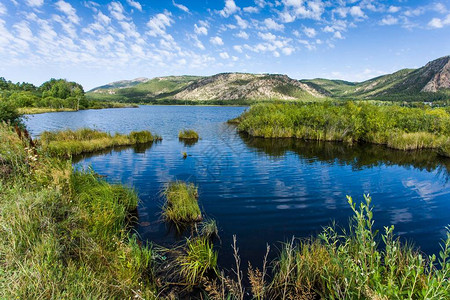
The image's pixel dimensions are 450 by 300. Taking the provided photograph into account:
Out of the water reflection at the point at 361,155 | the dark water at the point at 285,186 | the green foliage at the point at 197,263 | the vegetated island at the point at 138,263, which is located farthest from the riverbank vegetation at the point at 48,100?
the green foliage at the point at 197,263

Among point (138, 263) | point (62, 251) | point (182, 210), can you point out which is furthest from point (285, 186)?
point (62, 251)

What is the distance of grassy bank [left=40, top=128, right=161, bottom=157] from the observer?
24.6 meters

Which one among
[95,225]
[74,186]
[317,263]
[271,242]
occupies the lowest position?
[271,242]

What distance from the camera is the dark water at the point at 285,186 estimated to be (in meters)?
10.4

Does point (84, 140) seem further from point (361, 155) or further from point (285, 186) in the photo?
point (361, 155)

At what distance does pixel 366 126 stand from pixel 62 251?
37.5 meters

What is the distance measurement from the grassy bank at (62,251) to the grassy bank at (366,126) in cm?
3268

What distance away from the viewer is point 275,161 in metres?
23.2

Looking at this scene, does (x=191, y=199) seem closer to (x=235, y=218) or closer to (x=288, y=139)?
(x=235, y=218)

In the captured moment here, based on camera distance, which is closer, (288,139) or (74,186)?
(74,186)

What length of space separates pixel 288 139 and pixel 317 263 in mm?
31850

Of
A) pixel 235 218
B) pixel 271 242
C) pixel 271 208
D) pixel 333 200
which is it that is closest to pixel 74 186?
pixel 235 218

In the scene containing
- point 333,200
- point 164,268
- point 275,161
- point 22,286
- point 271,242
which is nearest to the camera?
point 22,286

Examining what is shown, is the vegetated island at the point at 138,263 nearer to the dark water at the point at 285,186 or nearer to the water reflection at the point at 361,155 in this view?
the dark water at the point at 285,186
